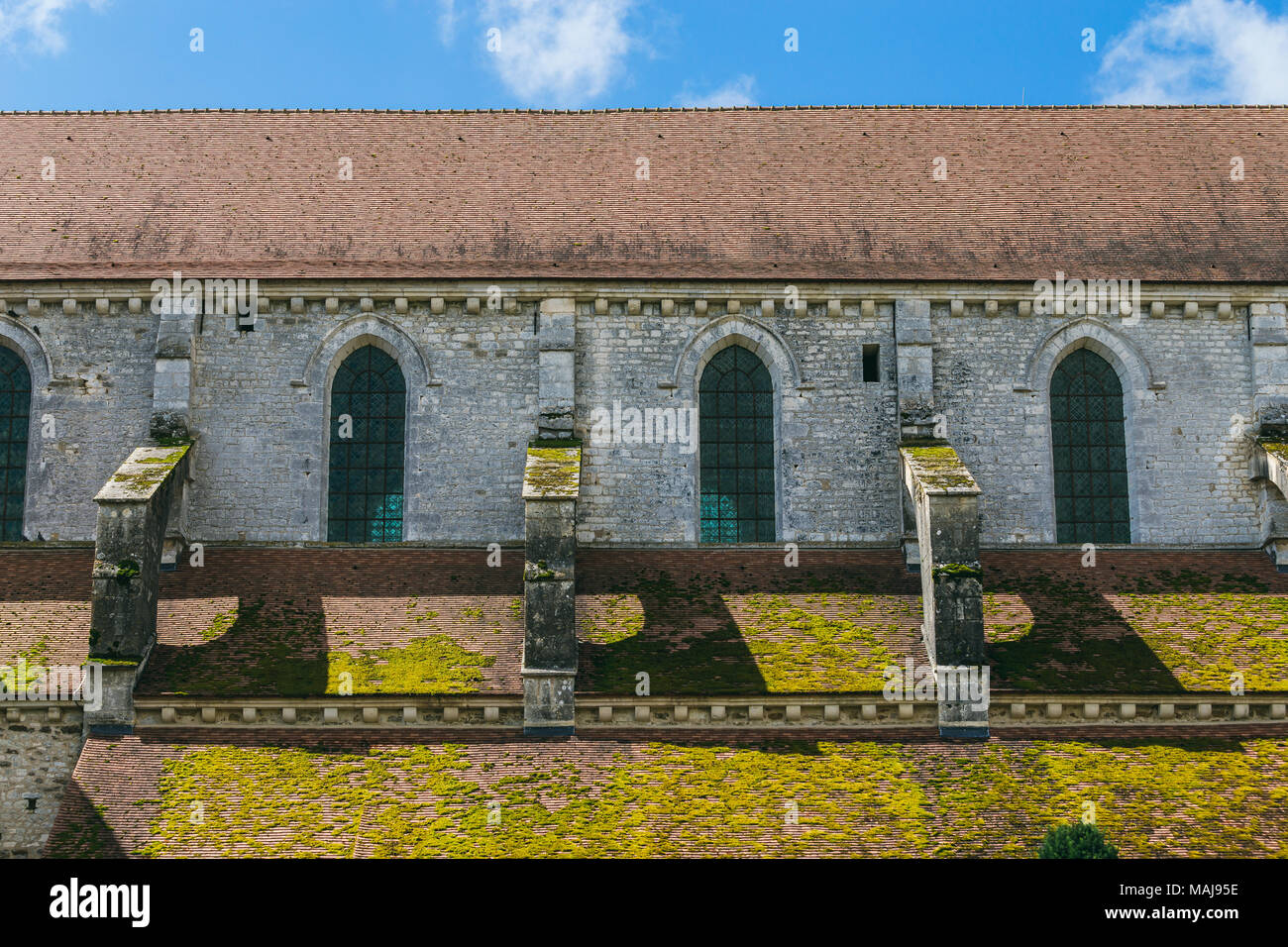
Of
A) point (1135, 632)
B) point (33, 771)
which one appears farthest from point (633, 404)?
point (33, 771)

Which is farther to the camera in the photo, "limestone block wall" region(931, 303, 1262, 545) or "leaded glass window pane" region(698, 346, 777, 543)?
"leaded glass window pane" region(698, 346, 777, 543)

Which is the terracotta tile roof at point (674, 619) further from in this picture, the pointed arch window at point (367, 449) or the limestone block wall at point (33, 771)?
the limestone block wall at point (33, 771)

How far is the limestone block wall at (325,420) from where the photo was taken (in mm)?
22266

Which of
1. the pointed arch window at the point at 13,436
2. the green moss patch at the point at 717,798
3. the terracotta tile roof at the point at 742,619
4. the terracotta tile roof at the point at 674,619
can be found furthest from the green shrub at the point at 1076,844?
the pointed arch window at the point at 13,436

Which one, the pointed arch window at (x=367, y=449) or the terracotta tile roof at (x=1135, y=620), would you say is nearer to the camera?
the terracotta tile roof at (x=1135, y=620)

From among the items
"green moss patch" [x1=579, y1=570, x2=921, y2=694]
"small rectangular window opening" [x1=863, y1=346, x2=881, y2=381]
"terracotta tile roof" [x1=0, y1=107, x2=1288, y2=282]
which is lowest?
"green moss patch" [x1=579, y1=570, x2=921, y2=694]

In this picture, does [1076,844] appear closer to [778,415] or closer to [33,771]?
[778,415]

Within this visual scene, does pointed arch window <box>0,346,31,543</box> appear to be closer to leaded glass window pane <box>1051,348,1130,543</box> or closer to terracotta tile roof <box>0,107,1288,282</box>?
terracotta tile roof <box>0,107,1288,282</box>

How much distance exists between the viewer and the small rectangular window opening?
22953 mm

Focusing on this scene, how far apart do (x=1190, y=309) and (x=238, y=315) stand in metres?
15.6

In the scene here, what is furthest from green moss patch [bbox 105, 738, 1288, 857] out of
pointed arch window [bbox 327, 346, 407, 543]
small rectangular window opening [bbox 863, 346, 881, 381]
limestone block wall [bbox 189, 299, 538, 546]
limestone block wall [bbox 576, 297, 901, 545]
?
small rectangular window opening [bbox 863, 346, 881, 381]

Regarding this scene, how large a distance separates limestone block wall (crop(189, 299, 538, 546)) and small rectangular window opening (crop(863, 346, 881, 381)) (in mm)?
5388

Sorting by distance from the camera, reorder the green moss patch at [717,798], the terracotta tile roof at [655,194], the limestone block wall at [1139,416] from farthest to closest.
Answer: the terracotta tile roof at [655,194] → the limestone block wall at [1139,416] → the green moss patch at [717,798]

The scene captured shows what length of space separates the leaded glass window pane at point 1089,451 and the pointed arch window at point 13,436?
16.8 meters
